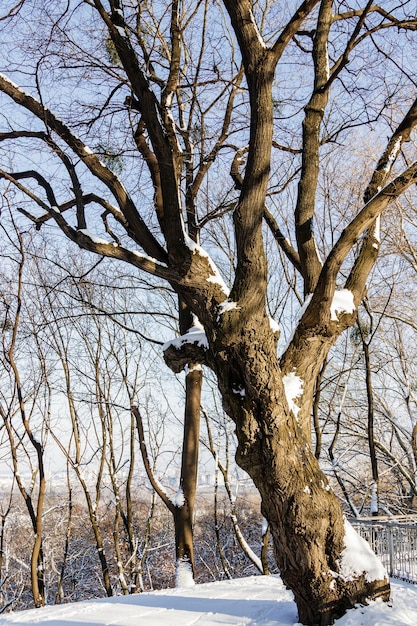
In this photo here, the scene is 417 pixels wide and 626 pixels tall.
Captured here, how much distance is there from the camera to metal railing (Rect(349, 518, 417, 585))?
8.86 metres

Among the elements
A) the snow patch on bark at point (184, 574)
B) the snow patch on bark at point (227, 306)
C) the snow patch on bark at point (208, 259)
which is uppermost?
the snow patch on bark at point (208, 259)

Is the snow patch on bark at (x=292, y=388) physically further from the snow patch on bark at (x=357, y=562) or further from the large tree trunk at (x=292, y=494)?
the snow patch on bark at (x=357, y=562)

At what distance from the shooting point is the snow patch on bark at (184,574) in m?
8.13

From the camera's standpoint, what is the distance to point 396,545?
9.33 meters

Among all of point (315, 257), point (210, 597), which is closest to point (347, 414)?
point (210, 597)

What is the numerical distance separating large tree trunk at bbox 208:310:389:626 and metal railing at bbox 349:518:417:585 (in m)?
4.70

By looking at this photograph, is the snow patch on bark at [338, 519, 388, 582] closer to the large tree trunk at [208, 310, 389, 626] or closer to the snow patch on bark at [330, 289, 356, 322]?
the large tree trunk at [208, 310, 389, 626]

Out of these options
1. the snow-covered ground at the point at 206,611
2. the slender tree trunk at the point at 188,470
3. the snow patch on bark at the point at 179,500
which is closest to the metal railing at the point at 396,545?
the snow-covered ground at the point at 206,611

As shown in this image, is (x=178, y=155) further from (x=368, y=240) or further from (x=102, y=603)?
(x=102, y=603)

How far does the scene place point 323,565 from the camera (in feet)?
15.1

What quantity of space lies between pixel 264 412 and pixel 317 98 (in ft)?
12.2

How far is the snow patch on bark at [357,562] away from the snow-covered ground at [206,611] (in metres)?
0.24

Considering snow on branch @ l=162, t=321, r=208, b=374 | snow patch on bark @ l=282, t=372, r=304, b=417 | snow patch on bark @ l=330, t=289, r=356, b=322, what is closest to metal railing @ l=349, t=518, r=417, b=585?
snow patch on bark @ l=282, t=372, r=304, b=417

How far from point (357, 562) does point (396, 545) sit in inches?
213
